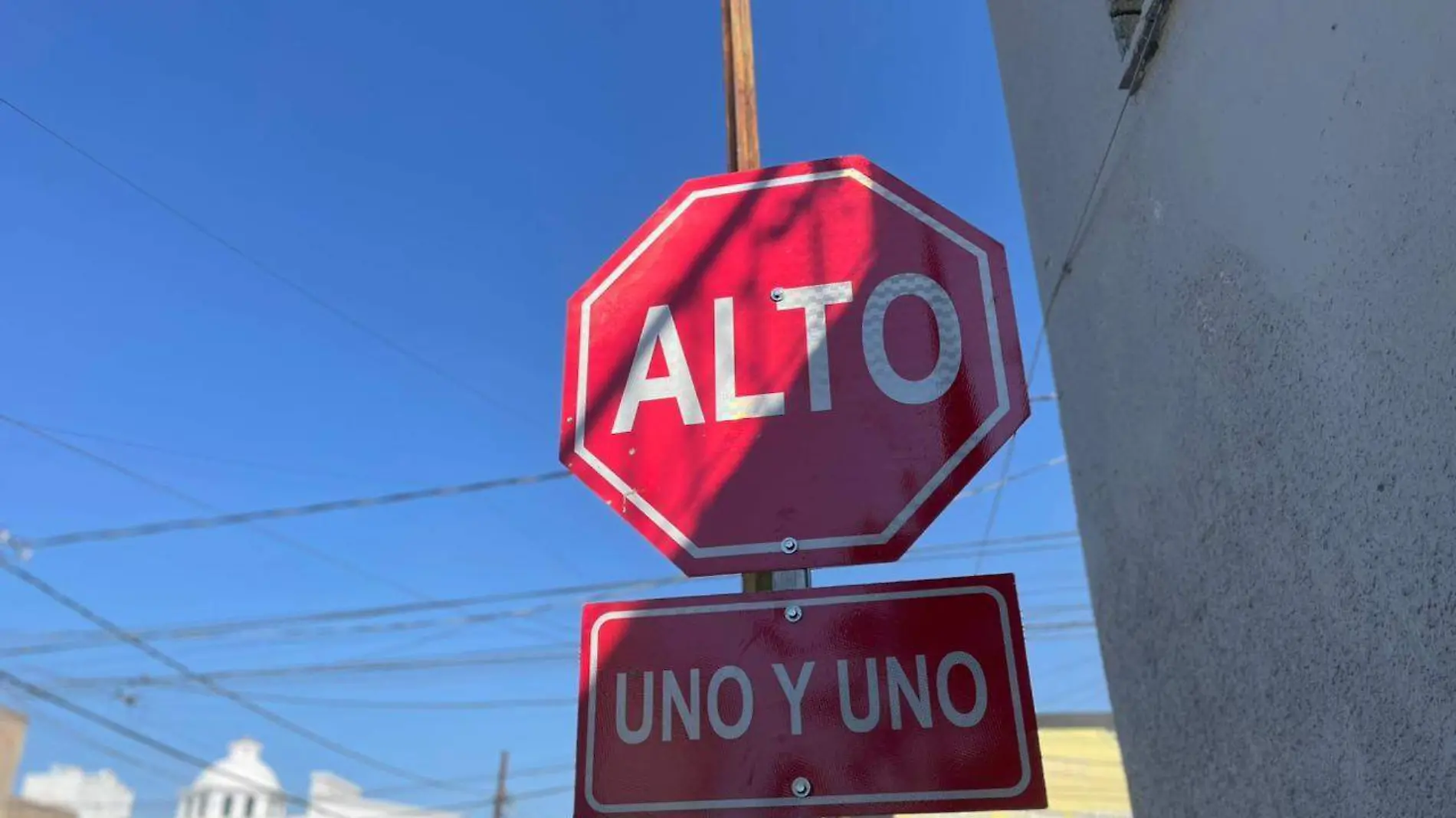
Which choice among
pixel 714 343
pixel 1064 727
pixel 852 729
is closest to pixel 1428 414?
pixel 852 729

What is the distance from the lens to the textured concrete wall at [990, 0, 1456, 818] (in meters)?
1.20

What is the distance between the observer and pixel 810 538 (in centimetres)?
147

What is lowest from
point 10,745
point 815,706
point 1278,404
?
point 815,706

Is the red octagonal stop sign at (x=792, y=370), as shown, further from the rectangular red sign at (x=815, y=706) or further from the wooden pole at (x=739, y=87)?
the wooden pole at (x=739, y=87)

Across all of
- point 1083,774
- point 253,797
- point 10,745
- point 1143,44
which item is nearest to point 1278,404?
point 1143,44

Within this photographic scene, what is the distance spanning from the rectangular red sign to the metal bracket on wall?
130 centimetres

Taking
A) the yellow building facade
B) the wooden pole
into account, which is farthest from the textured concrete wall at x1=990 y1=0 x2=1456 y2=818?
the yellow building facade

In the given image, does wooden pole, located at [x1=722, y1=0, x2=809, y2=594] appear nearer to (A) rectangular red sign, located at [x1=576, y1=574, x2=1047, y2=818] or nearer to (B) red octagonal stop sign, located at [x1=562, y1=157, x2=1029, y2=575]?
(B) red octagonal stop sign, located at [x1=562, y1=157, x2=1029, y2=575]

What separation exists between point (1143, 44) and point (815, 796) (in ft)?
5.57

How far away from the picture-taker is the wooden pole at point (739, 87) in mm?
2674

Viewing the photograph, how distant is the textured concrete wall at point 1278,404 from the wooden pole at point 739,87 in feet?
3.00

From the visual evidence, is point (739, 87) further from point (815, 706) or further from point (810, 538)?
point (815, 706)

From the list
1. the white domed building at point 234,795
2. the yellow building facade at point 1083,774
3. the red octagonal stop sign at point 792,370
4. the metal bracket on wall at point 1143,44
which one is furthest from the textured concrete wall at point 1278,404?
the white domed building at point 234,795

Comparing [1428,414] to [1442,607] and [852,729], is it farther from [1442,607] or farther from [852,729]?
[852,729]
